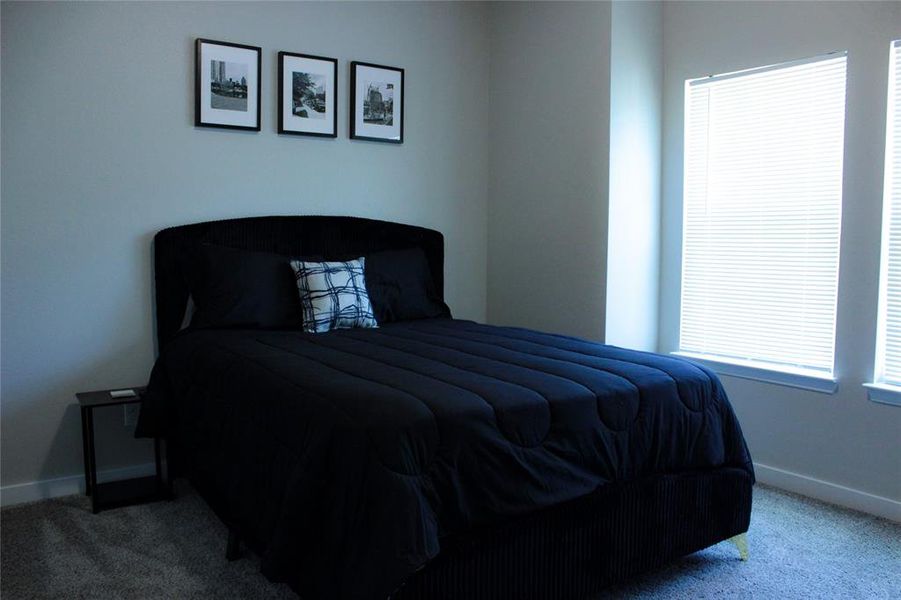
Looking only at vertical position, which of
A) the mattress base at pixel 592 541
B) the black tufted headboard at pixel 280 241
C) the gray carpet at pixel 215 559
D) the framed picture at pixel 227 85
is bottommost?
the gray carpet at pixel 215 559

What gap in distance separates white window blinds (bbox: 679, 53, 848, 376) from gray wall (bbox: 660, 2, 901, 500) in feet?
0.24

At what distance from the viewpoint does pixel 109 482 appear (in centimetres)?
323

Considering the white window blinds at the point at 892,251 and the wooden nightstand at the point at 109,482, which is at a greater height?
the white window blinds at the point at 892,251

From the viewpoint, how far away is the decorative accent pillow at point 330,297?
127 inches

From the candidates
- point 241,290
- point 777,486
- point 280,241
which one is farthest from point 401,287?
point 777,486

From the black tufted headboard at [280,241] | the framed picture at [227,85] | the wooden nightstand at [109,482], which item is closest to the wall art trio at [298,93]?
the framed picture at [227,85]

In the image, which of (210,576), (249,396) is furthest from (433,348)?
(210,576)

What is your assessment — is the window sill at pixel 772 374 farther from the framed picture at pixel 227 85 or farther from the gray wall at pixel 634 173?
the framed picture at pixel 227 85

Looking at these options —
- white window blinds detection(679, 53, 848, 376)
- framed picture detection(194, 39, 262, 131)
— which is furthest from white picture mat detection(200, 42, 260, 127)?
white window blinds detection(679, 53, 848, 376)

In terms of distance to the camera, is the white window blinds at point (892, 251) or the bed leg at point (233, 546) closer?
the bed leg at point (233, 546)

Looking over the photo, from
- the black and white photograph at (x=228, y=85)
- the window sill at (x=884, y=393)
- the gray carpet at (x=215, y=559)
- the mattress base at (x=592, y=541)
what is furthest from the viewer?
the black and white photograph at (x=228, y=85)

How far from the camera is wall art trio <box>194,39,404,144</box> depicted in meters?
3.40

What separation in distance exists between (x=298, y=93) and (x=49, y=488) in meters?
2.22

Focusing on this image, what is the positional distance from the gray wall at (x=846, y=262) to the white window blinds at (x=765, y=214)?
7cm
